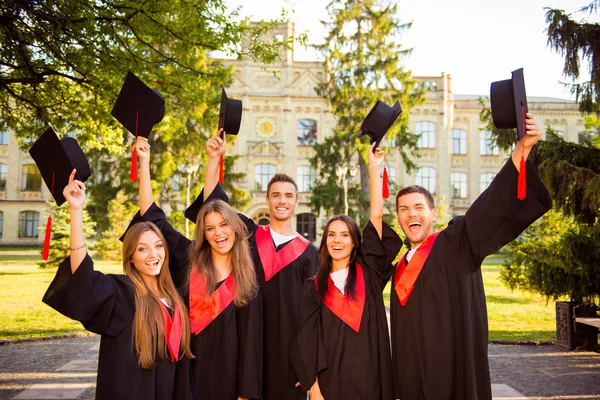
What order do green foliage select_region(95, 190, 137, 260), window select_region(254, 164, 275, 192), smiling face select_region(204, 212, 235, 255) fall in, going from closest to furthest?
smiling face select_region(204, 212, 235, 255) < green foliage select_region(95, 190, 137, 260) < window select_region(254, 164, 275, 192)

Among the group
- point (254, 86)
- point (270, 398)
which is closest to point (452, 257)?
point (270, 398)

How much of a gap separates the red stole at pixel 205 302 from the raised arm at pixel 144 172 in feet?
2.45

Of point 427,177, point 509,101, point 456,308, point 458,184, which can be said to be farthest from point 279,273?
point 458,184

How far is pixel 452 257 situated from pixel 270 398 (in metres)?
1.78

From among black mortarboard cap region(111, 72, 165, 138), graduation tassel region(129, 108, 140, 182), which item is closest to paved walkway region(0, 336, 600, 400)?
graduation tassel region(129, 108, 140, 182)

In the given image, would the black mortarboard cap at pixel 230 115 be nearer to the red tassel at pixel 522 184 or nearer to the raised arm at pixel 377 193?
the raised arm at pixel 377 193

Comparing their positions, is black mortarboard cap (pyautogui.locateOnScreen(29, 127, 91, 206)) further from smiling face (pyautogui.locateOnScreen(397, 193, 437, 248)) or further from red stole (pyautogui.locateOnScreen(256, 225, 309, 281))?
smiling face (pyautogui.locateOnScreen(397, 193, 437, 248))

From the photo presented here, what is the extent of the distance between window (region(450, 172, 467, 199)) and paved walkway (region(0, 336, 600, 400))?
29.1 metres

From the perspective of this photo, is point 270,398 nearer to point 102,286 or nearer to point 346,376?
point 346,376

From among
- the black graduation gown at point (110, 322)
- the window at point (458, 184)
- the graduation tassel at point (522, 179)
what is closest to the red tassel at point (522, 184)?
the graduation tassel at point (522, 179)

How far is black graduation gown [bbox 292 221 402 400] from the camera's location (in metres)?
3.56

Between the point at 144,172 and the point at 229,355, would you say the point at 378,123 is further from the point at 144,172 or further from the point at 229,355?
the point at 229,355

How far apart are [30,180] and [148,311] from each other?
40069 millimetres

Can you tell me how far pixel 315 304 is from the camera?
3.74 metres
